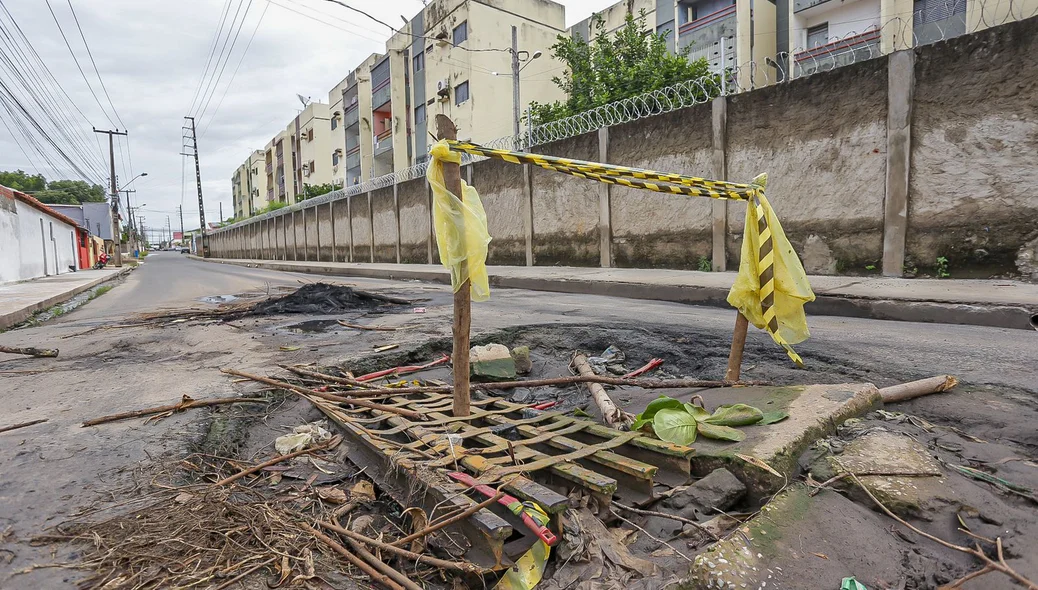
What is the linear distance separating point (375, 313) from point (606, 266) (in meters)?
5.83

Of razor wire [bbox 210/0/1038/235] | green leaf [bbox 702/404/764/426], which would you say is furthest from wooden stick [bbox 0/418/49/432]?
green leaf [bbox 702/404/764/426]

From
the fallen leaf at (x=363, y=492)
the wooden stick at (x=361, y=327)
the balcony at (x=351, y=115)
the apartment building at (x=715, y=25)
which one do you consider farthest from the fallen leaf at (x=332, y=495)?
the balcony at (x=351, y=115)

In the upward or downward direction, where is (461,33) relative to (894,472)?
upward

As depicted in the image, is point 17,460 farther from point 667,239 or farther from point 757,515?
point 667,239

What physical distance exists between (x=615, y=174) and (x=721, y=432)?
1222 millimetres

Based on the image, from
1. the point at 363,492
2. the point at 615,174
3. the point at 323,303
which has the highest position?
the point at 615,174

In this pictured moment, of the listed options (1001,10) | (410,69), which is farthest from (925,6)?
(410,69)

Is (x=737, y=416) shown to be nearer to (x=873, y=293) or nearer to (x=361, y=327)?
(x=361, y=327)

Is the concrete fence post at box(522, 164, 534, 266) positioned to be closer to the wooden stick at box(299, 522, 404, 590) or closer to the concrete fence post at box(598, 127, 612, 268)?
the concrete fence post at box(598, 127, 612, 268)

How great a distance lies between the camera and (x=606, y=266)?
11062mm

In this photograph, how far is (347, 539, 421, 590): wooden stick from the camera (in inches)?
57.1

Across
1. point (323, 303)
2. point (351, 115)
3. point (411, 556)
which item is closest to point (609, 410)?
point (411, 556)

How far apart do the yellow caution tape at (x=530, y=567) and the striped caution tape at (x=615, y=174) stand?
132 centimetres

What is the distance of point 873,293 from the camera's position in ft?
18.3
